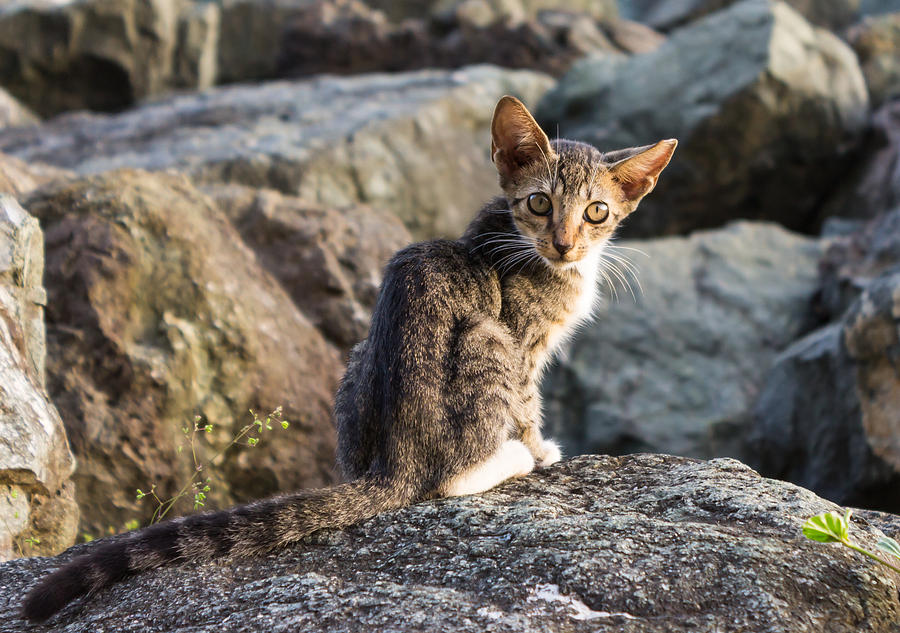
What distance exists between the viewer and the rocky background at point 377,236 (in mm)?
5902

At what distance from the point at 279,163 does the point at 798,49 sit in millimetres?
7107

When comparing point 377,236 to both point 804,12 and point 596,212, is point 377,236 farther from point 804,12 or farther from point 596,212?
point 804,12

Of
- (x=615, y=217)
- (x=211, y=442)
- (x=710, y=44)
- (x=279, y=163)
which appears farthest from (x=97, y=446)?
(x=710, y=44)

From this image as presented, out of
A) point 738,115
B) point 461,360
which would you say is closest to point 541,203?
point 461,360

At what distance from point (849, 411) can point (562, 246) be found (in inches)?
142

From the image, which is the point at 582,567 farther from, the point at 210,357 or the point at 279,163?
the point at 279,163

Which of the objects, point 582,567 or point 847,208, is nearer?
point 582,567

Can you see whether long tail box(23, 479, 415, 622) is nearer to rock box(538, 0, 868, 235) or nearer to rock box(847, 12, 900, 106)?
rock box(538, 0, 868, 235)

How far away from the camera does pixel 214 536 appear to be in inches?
145

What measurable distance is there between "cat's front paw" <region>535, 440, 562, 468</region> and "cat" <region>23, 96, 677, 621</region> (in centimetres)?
1

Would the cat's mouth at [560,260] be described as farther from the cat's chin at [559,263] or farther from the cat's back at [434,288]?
the cat's back at [434,288]

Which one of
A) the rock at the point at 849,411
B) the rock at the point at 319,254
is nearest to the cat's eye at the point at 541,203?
the rock at the point at 319,254

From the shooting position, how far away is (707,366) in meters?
9.53

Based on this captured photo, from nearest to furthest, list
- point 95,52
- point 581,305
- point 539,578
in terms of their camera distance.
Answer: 1. point 539,578
2. point 581,305
3. point 95,52
